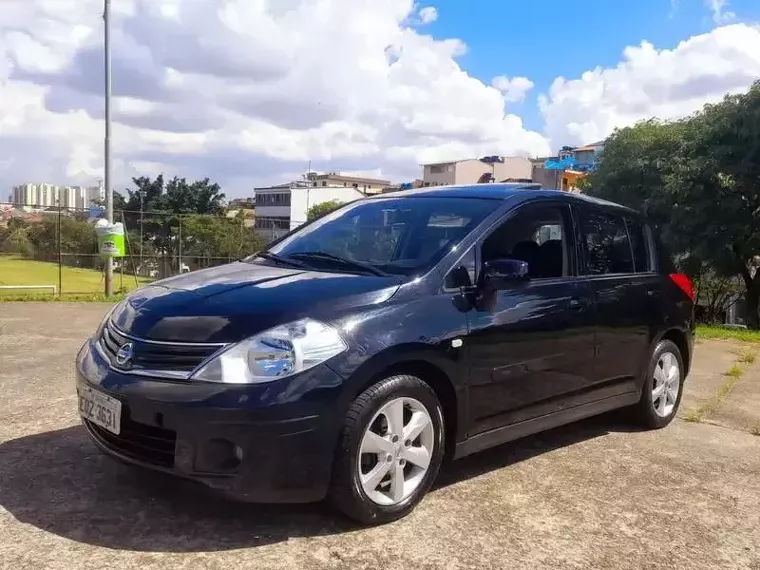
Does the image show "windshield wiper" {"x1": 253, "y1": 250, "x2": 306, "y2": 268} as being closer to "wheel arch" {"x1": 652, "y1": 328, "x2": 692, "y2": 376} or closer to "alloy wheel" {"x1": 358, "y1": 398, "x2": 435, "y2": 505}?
"alloy wheel" {"x1": 358, "y1": 398, "x2": 435, "y2": 505}

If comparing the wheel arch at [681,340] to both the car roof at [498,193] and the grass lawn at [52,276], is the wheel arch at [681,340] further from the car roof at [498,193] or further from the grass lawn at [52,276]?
the grass lawn at [52,276]

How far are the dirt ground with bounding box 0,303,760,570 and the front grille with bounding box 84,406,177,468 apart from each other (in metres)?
0.29

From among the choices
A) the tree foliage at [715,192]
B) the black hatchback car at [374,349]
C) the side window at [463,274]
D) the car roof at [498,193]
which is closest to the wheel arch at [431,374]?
the black hatchback car at [374,349]

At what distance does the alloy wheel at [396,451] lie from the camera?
10.4 feet

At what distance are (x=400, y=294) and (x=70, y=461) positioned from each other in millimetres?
2058

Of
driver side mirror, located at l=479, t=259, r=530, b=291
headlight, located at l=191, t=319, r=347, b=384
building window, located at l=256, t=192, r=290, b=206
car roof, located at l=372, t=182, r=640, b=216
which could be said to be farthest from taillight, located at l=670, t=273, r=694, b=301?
building window, located at l=256, t=192, r=290, b=206

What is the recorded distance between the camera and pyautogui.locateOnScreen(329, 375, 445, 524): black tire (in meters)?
3.04

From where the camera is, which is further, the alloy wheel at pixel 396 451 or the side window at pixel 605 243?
the side window at pixel 605 243

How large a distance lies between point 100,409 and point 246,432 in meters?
0.81

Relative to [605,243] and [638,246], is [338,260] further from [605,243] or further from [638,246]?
[638,246]

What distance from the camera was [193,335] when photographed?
306cm

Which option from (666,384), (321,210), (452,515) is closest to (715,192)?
(666,384)

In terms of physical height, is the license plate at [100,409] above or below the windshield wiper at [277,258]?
below

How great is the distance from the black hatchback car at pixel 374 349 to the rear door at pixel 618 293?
0.02 m
